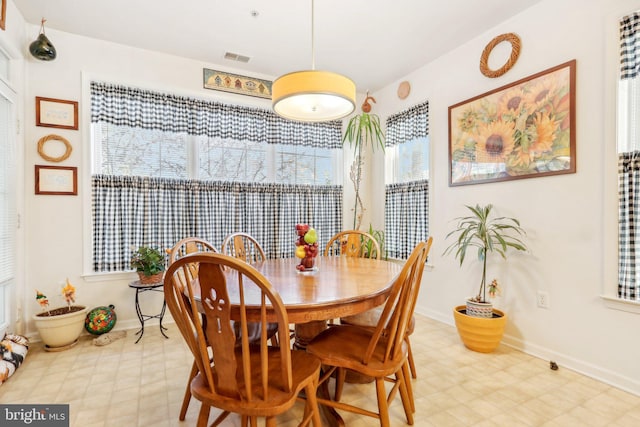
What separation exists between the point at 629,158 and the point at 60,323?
166 inches

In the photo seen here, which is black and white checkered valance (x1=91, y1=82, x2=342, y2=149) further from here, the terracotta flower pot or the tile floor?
the tile floor

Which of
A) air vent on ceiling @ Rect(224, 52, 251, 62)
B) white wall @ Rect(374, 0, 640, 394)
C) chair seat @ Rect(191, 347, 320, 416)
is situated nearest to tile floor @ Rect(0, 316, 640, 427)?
white wall @ Rect(374, 0, 640, 394)

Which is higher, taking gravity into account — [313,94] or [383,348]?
[313,94]

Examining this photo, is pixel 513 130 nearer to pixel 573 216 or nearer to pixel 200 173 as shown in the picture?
pixel 573 216

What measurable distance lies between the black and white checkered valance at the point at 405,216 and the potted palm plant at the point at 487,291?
713 millimetres

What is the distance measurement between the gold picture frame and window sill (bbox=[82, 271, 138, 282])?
2.09 metres

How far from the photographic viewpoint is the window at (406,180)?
3531mm

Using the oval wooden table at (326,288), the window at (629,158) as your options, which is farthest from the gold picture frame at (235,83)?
the window at (629,158)

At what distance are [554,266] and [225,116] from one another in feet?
11.1

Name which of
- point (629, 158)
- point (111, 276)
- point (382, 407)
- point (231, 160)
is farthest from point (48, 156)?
point (629, 158)

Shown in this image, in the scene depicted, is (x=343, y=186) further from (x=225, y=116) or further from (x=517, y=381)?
(x=517, y=381)

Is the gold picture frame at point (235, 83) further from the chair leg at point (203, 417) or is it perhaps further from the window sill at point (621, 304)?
the window sill at point (621, 304)

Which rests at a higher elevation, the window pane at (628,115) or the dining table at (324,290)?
the window pane at (628,115)

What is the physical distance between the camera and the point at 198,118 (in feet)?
11.1
